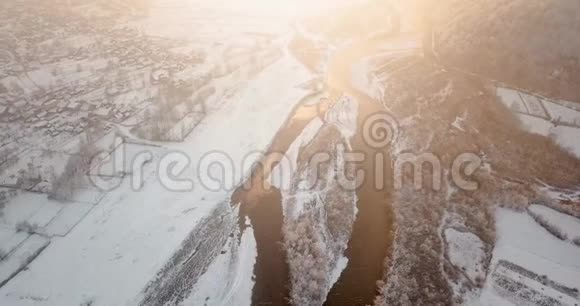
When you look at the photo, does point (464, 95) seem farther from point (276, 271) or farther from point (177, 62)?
point (177, 62)

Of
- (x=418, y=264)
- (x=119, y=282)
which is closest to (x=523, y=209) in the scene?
(x=418, y=264)

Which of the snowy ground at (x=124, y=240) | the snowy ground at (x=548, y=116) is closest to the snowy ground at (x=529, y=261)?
the snowy ground at (x=548, y=116)

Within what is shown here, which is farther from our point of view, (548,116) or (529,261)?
(548,116)

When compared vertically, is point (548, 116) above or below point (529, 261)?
above

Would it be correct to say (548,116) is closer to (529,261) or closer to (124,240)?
(529,261)

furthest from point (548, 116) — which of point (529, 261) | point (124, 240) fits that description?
point (124, 240)

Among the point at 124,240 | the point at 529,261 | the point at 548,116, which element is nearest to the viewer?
the point at 529,261

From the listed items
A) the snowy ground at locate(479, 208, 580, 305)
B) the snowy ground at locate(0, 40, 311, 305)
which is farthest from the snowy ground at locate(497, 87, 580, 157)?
the snowy ground at locate(0, 40, 311, 305)

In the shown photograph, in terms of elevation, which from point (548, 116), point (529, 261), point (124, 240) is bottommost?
point (124, 240)

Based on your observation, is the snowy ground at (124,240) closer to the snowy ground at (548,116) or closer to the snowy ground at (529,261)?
the snowy ground at (529,261)

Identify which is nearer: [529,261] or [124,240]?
[529,261]

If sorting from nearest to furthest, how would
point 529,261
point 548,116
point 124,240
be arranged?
point 529,261 < point 124,240 < point 548,116
